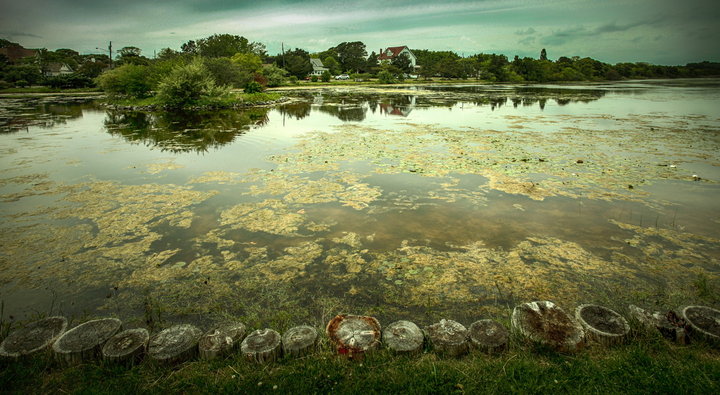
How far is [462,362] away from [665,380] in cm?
Answer: 162

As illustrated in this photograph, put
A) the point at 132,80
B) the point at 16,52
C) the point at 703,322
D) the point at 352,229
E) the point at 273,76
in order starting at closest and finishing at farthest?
the point at 703,322 → the point at 352,229 → the point at 132,80 → the point at 273,76 → the point at 16,52

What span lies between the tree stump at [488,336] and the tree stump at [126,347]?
9.92 ft

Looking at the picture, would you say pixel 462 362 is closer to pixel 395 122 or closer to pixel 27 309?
pixel 27 309

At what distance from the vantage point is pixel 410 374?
2.88 metres

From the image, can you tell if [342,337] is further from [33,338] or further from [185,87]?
[185,87]

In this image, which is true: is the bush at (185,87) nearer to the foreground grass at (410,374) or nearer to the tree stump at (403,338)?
the foreground grass at (410,374)

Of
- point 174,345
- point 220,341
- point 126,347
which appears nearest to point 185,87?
point 126,347

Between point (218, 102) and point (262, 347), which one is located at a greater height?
point (218, 102)

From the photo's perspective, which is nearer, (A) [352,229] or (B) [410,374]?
(B) [410,374]

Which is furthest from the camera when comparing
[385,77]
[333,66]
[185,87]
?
[333,66]

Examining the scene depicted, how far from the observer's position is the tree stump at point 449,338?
3078 millimetres

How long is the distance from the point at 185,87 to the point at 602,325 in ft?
102

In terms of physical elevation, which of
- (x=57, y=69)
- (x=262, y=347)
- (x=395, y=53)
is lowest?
(x=262, y=347)

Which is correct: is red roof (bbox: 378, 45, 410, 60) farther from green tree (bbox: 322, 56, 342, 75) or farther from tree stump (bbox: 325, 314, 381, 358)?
tree stump (bbox: 325, 314, 381, 358)
